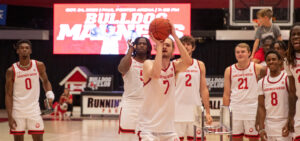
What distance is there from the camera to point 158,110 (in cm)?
476

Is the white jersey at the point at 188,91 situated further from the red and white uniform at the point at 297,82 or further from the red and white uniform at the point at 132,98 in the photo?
the red and white uniform at the point at 297,82

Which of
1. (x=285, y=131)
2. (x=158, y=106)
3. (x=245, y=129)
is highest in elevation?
(x=158, y=106)

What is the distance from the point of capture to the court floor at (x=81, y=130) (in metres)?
10.3

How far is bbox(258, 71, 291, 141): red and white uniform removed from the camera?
Answer: 5742 millimetres

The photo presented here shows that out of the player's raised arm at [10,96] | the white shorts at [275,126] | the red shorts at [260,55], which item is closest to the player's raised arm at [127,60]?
the player's raised arm at [10,96]

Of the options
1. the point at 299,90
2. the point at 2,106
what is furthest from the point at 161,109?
the point at 2,106

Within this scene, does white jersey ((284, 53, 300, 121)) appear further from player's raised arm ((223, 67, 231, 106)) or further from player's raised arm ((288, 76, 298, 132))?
player's raised arm ((223, 67, 231, 106))

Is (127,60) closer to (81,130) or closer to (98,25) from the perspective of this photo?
(81,130)

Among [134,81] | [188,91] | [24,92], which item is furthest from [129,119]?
[24,92]

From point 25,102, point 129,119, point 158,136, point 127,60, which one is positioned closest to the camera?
point 158,136

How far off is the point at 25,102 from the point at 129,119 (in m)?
1.48

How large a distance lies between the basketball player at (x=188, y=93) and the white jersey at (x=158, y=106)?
1.56 m

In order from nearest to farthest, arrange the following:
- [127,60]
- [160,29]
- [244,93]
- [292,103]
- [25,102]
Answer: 1. [160,29]
2. [292,103]
3. [127,60]
4. [25,102]
5. [244,93]

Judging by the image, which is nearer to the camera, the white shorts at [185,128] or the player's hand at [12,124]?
the white shorts at [185,128]
